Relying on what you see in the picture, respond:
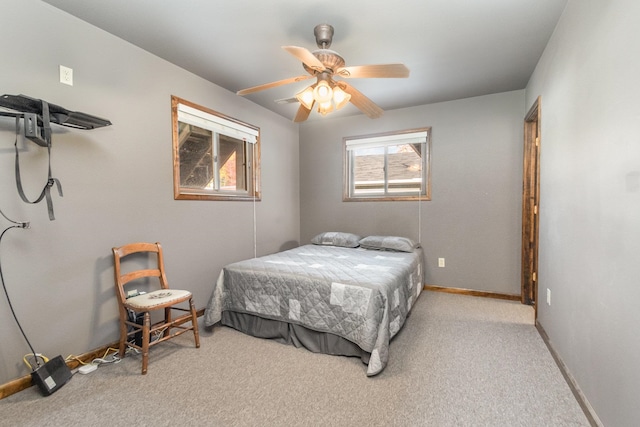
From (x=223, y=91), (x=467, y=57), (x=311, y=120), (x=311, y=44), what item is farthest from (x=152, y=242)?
(x=467, y=57)

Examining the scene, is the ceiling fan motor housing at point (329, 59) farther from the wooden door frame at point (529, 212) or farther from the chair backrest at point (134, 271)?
the wooden door frame at point (529, 212)

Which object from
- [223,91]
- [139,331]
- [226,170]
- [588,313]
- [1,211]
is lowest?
[139,331]

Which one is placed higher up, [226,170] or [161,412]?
[226,170]

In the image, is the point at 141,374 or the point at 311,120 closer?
the point at 141,374

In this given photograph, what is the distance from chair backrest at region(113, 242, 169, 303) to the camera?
2.17 m

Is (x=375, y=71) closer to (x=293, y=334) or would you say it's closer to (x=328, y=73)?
(x=328, y=73)

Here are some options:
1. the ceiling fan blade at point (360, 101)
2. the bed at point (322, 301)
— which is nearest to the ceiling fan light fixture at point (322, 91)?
the ceiling fan blade at point (360, 101)

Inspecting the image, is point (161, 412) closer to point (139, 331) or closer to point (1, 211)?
point (139, 331)

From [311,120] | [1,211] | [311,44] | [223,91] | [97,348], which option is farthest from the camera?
[311,120]

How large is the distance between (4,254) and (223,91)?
236 centimetres

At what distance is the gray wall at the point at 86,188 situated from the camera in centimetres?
182

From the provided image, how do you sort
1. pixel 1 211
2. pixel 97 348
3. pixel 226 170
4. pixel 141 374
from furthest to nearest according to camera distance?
pixel 226 170 → pixel 97 348 → pixel 141 374 → pixel 1 211

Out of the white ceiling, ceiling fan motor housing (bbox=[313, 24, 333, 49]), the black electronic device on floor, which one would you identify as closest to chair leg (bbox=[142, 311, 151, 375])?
the black electronic device on floor

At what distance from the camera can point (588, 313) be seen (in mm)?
1595
